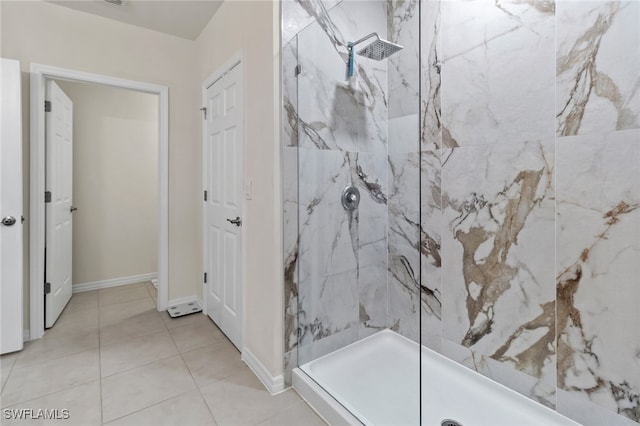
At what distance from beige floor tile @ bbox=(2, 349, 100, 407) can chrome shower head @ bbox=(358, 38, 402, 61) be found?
2496mm

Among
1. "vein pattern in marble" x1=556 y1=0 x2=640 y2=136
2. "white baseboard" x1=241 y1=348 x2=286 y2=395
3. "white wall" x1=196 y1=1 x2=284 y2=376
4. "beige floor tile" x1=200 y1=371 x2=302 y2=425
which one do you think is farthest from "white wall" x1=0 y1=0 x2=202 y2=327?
"vein pattern in marble" x1=556 y1=0 x2=640 y2=136

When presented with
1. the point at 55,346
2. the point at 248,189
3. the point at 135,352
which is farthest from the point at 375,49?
the point at 55,346

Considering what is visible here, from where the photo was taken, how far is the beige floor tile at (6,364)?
1848 mm

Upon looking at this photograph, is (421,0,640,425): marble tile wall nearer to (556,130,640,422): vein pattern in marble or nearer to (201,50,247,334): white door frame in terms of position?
(556,130,640,422): vein pattern in marble


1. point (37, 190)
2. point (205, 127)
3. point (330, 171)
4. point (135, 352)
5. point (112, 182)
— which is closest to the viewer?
point (330, 171)

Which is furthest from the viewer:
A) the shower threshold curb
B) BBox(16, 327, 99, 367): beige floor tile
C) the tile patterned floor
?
BBox(16, 327, 99, 367): beige floor tile

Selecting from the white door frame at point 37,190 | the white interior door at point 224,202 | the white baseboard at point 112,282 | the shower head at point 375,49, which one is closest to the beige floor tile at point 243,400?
the white interior door at point 224,202

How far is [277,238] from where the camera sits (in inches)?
69.4

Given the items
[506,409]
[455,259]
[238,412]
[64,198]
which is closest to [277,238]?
[238,412]

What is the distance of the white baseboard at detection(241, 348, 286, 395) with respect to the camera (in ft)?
5.70

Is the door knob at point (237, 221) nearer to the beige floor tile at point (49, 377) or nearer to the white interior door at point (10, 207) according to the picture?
the beige floor tile at point (49, 377)

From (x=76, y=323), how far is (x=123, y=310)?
0.36m

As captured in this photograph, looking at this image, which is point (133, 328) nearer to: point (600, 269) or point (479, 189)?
point (479, 189)

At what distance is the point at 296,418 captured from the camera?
5.06 feet
